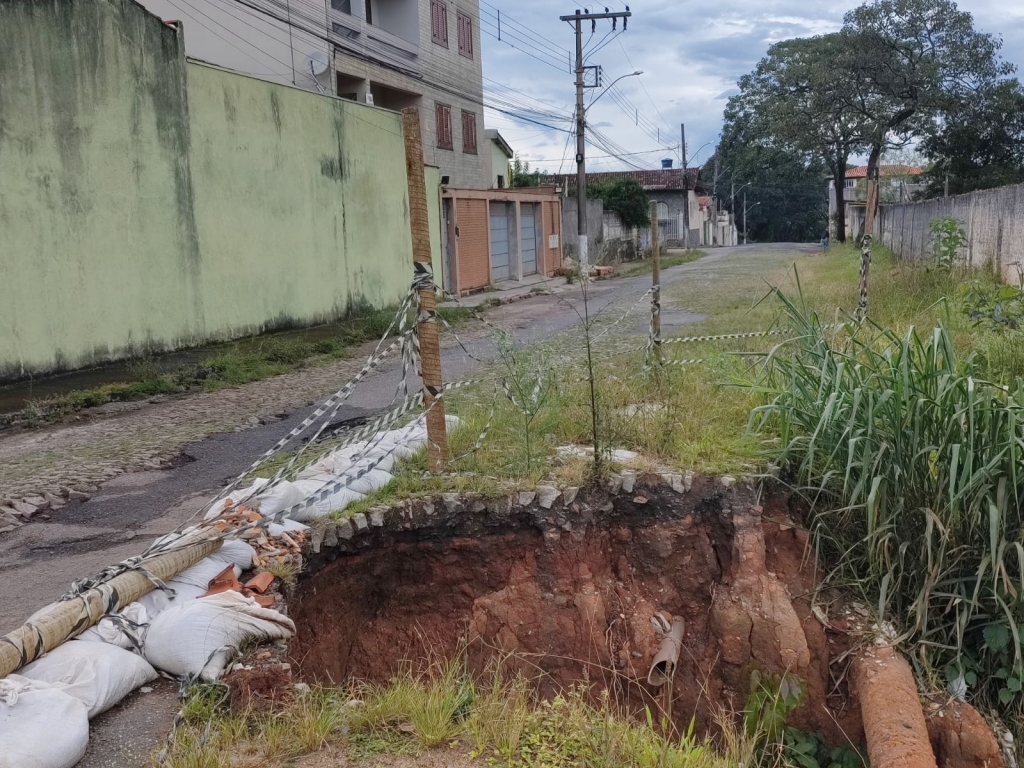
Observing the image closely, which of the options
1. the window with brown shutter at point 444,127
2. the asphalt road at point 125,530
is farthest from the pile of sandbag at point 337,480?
the window with brown shutter at point 444,127

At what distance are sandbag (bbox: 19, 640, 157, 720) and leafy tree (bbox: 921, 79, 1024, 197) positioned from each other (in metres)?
29.2

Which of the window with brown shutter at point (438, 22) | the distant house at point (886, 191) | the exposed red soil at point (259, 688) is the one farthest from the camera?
the distant house at point (886, 191)

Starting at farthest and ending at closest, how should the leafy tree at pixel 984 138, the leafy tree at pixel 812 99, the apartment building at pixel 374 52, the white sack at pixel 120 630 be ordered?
the leafy tree at pixel 812 99 < the leafy tree at pixel 984 138 < the apartment building at pixel 374 52 < the white sack at pixel 120 630

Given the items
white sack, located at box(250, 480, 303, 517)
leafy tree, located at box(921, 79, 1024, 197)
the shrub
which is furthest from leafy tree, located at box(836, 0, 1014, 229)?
white sack, located at box(250, 480, 303, 517)

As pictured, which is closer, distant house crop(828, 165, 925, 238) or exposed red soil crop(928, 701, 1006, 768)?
exposed red soil crop(928, 701, 1006, 768)

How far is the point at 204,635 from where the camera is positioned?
337 cm

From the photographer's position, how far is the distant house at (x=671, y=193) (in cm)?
4550

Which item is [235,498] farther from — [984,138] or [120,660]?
[984,138]

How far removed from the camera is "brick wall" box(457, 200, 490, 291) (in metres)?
19.4

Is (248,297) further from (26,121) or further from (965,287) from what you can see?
(965,287)

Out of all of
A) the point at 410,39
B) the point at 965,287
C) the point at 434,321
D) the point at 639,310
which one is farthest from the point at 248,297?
the point at 410,39

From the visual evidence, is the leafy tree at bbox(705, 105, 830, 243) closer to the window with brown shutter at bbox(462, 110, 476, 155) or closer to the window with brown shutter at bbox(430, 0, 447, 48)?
the window with brown shutter at bbox(462, 110, 476, 155)

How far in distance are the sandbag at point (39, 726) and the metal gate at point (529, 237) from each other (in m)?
21.1

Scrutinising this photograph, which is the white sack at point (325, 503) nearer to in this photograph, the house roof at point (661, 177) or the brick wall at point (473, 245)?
the brick wall at point (473, 245)
